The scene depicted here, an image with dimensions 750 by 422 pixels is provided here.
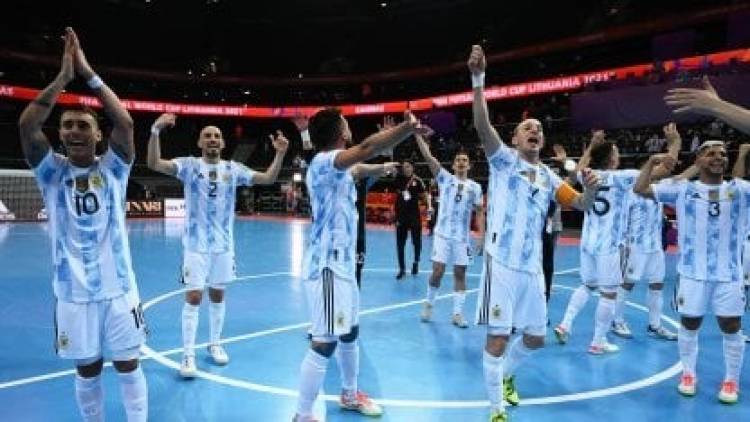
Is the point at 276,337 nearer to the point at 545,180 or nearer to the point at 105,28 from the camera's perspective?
the point at 545,180

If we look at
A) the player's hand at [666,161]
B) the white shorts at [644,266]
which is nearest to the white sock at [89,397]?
the player's hand at [666,161]

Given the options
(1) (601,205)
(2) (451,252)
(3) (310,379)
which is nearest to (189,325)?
(3) (310,379)

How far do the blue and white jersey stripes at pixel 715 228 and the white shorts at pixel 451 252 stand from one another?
345cm

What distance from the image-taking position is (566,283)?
38.9ft

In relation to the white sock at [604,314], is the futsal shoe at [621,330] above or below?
below

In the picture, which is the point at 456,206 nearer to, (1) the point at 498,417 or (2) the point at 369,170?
(2) the point at 369,170

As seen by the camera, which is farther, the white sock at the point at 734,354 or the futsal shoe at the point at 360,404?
the white sock at the point at 734,354

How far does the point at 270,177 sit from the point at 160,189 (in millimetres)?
33527

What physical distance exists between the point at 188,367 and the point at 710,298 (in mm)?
4962

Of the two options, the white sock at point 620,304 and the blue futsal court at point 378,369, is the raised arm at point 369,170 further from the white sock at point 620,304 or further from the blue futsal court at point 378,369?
the white sock at point 620,304

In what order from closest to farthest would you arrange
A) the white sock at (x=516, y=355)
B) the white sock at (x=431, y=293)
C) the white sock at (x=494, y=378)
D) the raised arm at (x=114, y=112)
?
1. the raised arm at (x=114, y=112)
2. the white sock at (x=494, y=378)
3. the white sock at (x=516, y=355)
4. the white sock at (x=431, y=293)

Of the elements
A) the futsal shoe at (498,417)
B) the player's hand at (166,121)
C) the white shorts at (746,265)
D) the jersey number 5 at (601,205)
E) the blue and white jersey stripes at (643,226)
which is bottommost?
the futsal shoe at (498,417)

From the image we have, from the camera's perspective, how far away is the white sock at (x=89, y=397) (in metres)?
3.63

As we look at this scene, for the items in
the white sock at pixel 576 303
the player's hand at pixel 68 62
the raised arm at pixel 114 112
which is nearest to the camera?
the player's hand at pixel 68 62
